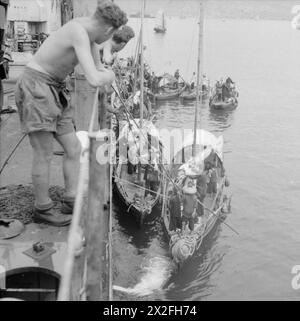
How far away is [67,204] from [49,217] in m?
0.25

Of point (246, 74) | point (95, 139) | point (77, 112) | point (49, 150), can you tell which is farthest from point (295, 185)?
point (246, 74)

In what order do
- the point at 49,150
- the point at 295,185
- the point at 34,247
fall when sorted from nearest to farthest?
the point at 34,247 < the point at 49,150 < the point at 295,185

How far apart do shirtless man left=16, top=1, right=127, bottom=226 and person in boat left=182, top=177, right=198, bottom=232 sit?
386 inches

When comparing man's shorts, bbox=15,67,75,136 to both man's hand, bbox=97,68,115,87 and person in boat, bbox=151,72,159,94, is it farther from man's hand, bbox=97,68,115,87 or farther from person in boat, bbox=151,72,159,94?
person in boat, bbox=151,72,159,94

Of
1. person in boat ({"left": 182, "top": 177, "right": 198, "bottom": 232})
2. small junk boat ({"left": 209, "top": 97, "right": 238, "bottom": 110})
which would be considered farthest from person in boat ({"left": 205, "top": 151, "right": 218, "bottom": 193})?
small junk boat ({"left": 209, "top": 97, "right": 238, "bottom": 110})

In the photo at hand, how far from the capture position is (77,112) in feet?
23.8

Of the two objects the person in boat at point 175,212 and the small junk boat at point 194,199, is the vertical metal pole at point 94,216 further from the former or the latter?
the person in boat at point 175,212

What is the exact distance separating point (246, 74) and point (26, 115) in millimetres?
62015

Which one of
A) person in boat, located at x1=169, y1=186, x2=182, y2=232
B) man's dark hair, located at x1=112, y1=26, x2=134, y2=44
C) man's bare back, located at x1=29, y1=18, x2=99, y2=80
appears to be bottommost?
person in boat, located at x1=169, y1=186, x2=182, y2=232

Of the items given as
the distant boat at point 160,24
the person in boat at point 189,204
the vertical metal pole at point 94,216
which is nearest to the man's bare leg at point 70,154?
the vertical metal pole at point 94,216

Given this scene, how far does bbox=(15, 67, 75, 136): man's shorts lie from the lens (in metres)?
4.18

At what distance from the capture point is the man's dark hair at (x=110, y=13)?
3.68 m

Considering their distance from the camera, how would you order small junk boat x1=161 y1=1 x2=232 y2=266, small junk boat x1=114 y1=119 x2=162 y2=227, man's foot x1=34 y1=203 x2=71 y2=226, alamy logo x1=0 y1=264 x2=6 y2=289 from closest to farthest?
1. alamy logo x1=0 y1=264 x2=6 y2=289
2. man's foot x1=34 y1=203 x2=71 y2=226
3. small junk boat x1=161 y1=1 x2=232 y2=266
4. small junk boat x1=114 y1=119 x2=162 y2=227
